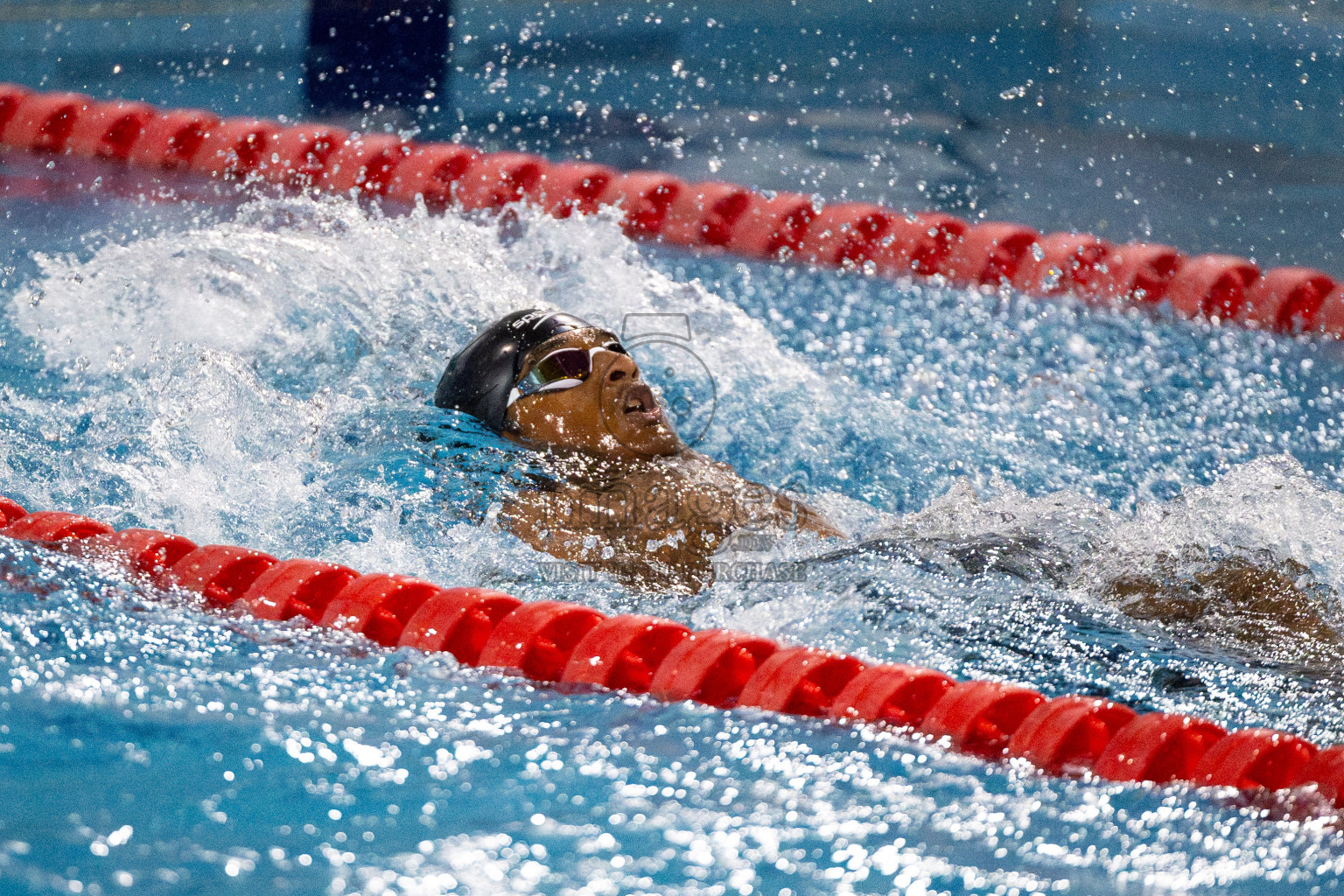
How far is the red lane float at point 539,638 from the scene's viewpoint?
2.43 meters

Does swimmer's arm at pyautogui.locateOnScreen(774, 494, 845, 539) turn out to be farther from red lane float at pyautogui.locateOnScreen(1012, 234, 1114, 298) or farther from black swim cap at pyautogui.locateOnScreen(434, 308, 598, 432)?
red lane float at pyautogui.locateOnScreen(1012, 234, 1114, 298)

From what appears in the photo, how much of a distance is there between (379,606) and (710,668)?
65 centimetres

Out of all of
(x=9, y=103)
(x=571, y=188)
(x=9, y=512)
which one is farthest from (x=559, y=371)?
(x=9, y=103)

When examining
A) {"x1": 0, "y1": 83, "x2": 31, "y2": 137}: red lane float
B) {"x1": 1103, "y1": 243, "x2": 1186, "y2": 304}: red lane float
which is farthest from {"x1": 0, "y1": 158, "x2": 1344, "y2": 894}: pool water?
{"x1": 0, "y1": 83, "x2": 31, "y2": 137}: red lane float

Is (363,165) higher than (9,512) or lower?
higher

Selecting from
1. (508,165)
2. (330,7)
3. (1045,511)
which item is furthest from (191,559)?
(330,7)

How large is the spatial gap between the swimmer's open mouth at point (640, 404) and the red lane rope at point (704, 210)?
7.67 feet

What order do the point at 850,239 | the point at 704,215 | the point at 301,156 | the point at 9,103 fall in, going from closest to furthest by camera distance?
the point at 850,239 < the point at 704,215 < the point at 301,156 < the point at 9,103

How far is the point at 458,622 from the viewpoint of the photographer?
249 cm

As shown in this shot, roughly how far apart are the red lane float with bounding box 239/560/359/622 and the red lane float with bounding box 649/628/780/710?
0.69 metres

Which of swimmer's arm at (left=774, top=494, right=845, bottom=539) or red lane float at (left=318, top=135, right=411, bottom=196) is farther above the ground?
red lane float at (left=318, top=135, right=411, bottom=196)

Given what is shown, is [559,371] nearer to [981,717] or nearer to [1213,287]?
[981,717]

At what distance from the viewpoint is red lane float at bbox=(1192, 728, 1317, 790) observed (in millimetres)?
2094

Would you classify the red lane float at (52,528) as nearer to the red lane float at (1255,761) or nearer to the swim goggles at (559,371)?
the swim goggles at (559,371)
